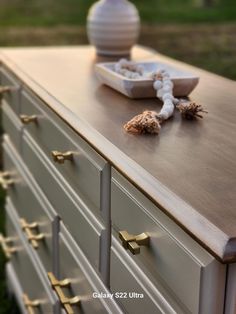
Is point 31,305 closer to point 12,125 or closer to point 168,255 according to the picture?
point 12,125

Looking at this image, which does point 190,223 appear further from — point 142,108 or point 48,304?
point 48,304

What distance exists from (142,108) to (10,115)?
2.37ft

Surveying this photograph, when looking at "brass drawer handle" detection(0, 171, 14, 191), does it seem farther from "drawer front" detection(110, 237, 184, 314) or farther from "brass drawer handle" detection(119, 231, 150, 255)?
"brass drawer handle" detection(119, 231, 150, 255)

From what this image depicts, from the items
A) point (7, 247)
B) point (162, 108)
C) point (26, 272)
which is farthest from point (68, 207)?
point (7, 247)

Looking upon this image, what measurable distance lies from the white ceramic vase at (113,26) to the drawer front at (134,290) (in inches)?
35.6

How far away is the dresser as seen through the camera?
0.71 metres

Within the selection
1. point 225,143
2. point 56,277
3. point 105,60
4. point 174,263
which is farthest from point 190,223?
point 105,60

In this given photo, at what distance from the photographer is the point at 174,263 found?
0.75 meters

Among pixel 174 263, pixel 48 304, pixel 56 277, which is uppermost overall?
pixel 174 263

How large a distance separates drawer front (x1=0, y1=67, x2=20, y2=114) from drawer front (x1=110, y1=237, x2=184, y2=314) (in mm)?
793

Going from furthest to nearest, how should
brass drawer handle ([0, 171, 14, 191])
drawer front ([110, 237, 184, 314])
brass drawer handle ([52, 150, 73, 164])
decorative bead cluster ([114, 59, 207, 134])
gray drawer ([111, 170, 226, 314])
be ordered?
brass drawer handle ([0, 171, 14, 191]), brass drawer handle ([52, 150, 73, 164]), decorative bead cluster ([114, 59, 207, 134]), drawer front ([110, 237, 184, 314]), gray drawer ([111, 170, 226, 314])

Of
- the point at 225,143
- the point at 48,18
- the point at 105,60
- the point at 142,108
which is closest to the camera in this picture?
the point at 225,143

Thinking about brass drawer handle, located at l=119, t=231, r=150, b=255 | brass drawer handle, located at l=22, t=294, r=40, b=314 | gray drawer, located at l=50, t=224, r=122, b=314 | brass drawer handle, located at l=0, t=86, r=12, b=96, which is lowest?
brass drawer handle, located at l=22, t=294, r=40, b=314

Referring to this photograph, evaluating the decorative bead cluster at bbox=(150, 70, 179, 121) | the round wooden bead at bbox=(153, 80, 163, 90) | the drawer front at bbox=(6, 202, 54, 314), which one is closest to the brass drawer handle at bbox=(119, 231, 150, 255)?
the decorative bead cluster at bbox=(150, 70, 179, 121)
